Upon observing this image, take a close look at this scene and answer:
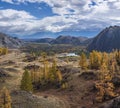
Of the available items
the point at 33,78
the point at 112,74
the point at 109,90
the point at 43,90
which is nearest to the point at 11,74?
the point at 33,78

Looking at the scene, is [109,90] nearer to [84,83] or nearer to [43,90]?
[84,83]

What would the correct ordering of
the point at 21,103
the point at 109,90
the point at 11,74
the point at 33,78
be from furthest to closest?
the point at 11,74 < the point at 33,78 < the point at 109,90 < the point at 21,103

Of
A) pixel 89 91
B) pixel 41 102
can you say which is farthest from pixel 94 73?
pixel 41 102

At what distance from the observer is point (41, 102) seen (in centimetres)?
12431

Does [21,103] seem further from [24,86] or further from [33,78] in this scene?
[33,78]

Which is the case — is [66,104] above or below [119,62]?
below

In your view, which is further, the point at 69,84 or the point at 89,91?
the point at 69,84

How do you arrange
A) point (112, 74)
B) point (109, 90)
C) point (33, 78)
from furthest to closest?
point (33, 78) → point (112, 74) → point (109, 90)

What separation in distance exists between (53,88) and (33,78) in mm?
20138

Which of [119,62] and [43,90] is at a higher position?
[119,62]

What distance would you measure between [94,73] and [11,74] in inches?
2335

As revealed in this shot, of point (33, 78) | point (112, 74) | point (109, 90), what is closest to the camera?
point (109, 90)

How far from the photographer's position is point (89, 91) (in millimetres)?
144375

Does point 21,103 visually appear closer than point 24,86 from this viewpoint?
Yes
